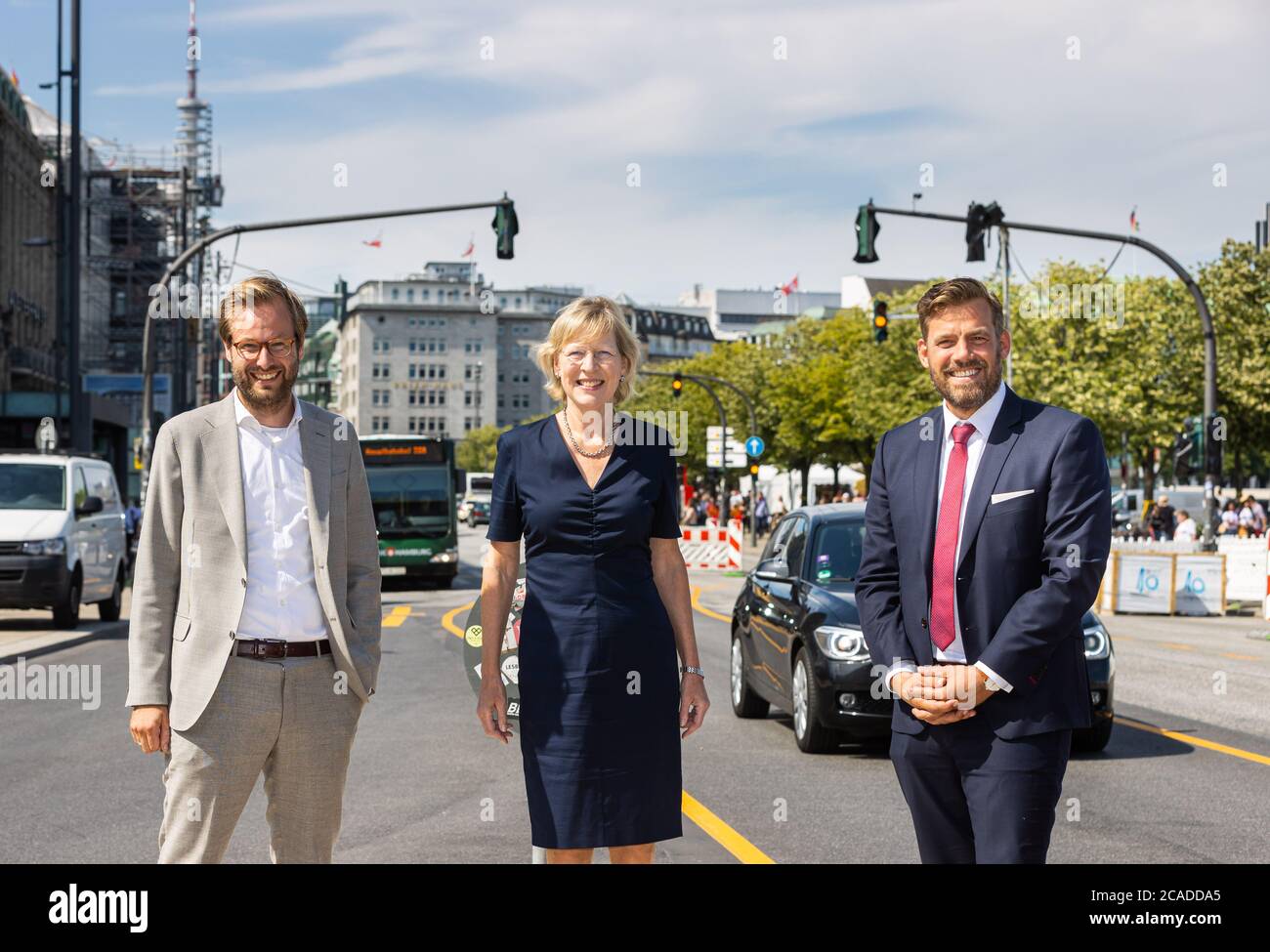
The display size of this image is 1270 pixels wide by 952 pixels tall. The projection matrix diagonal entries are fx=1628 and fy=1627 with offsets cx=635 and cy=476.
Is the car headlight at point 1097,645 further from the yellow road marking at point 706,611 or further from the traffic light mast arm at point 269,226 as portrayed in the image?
the traffic light mast arm at point 269,226

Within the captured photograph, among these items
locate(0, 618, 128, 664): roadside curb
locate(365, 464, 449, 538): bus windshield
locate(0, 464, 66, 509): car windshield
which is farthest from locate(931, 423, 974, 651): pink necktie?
locate(365, 464, 449, 538): bus windshield

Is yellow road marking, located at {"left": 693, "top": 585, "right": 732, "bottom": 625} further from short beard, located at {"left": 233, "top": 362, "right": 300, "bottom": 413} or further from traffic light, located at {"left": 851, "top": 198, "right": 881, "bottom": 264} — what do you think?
short beard, located at {"left": 233, "top": 362, "right": 300, "bottom": 413}

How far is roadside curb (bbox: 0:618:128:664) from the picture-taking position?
16.2 m

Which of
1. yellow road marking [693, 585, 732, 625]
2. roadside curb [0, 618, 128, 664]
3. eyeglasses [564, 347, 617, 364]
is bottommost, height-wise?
yellow road marking [693, 585, 732, 625]

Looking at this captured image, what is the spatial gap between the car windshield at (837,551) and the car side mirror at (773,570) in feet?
0.96

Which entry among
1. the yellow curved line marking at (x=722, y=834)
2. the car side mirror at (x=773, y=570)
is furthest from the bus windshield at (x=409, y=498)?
the yellow curved line marking at (x=722, y=834)

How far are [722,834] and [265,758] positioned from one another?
3.71 metres

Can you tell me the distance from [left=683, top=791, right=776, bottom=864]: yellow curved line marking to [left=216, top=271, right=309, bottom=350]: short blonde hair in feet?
11.5

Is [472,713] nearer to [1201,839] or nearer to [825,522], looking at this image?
[825,522]

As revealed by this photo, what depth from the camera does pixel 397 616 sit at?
23828mm

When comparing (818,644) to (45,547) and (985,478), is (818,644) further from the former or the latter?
(45,547)

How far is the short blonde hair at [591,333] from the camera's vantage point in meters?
4.37

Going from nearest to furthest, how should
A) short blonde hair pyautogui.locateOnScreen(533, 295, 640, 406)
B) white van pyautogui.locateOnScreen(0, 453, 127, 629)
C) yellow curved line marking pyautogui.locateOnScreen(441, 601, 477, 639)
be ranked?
short blonde hair pyautogui.locateOnScreen(533, 295, 640, 406), white van pyautogui.locateOnScreen(0, 453, 127, 629), yellow curved line marking pyautogui.locateOnScreen(441, 601, 477, 639)

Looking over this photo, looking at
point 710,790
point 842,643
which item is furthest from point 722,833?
point 842,643
